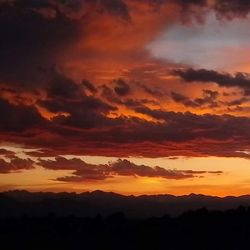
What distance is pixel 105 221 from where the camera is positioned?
160 meters

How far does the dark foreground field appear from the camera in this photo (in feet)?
424

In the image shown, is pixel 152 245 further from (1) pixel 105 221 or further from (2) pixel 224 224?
(1) pixel 105 221

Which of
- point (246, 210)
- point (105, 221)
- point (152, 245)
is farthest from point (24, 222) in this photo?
point (246, 210)

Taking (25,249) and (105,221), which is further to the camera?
(105,221)

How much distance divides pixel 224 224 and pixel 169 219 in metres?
18.3

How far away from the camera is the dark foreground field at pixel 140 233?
129375 mm

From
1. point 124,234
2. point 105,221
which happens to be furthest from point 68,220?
point 124,234

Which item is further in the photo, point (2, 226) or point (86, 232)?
point (2, 226)

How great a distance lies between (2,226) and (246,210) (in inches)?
2594

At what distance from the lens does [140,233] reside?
142 metres

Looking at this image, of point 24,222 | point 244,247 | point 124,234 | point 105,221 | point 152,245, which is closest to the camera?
point 244,247

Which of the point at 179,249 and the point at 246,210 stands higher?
the point at 246,210

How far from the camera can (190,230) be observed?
137 metres

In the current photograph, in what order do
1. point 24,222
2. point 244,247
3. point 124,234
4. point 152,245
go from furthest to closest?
1. point 24,222
2. point 124,234
3. point 152,245
4. point 244,247
